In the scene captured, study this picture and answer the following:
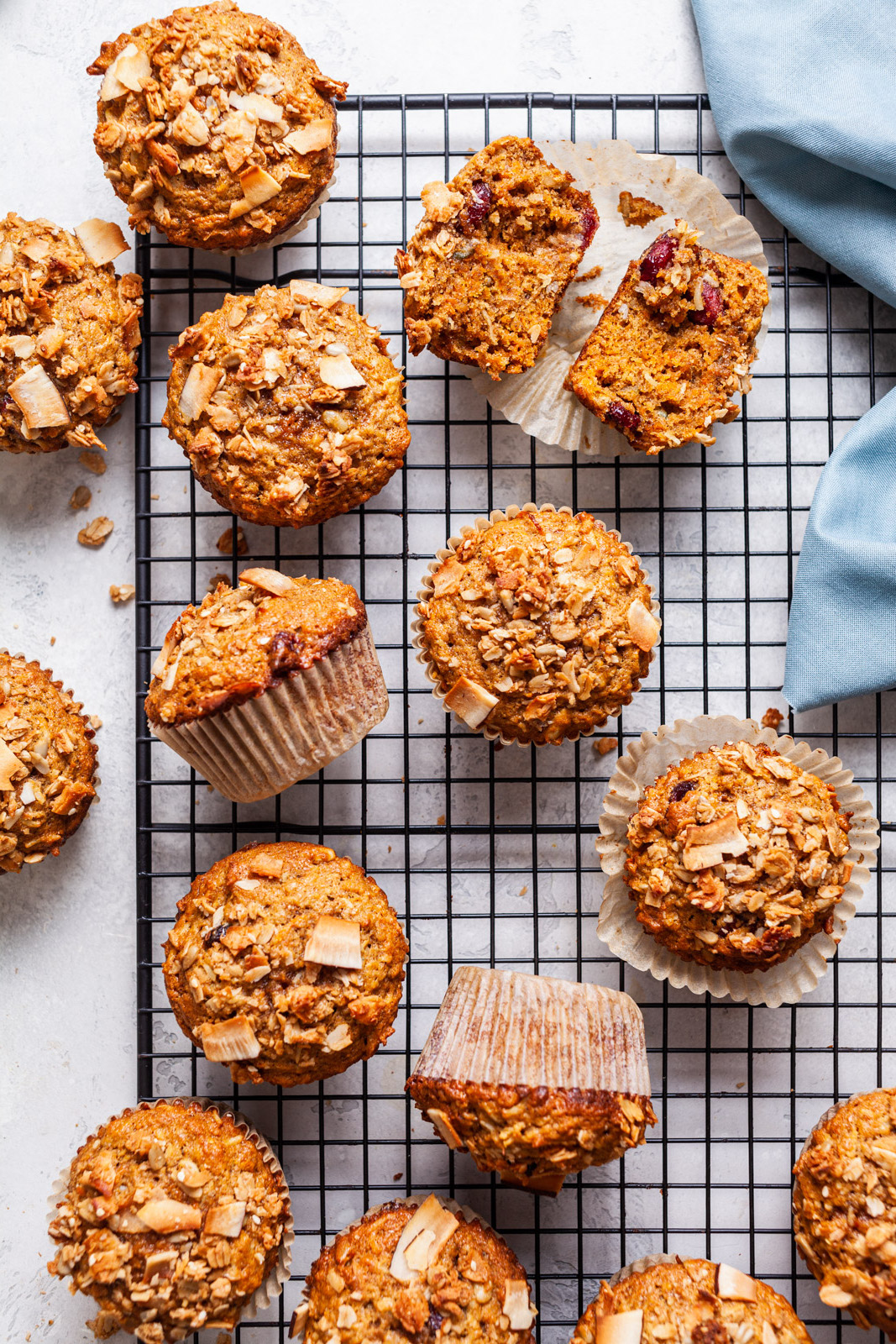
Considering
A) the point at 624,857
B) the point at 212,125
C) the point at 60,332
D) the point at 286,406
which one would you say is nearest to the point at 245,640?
the point at 286,406

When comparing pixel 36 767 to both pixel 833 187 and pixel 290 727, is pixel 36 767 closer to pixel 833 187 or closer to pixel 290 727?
pixel 290 727

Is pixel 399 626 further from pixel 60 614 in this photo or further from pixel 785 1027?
pixel 785 1027

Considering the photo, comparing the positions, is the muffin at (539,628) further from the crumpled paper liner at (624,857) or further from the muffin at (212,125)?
the muffin at (212,125)

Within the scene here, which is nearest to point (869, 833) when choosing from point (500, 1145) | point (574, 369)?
point (500, 1145)

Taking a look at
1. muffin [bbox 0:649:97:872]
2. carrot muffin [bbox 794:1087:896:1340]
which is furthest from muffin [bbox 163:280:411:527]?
carrot muffin [bbox 794:1087:896:1340]

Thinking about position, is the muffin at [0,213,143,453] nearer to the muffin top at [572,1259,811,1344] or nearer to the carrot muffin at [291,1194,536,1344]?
the carrot muffin at [291,1194,536,1344]
